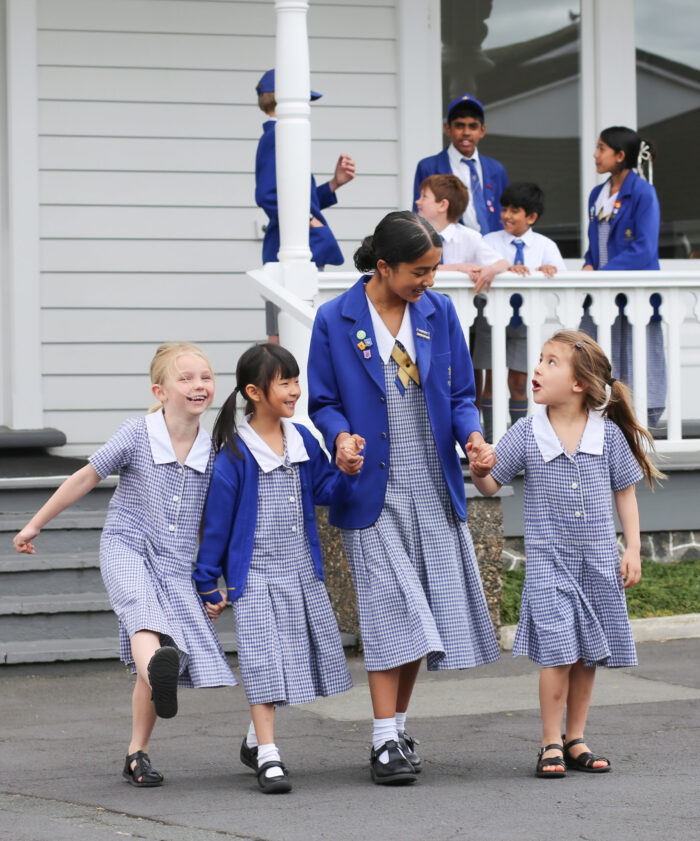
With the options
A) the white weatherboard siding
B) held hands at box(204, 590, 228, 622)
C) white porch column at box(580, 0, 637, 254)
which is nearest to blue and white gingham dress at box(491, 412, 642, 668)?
held hands at box(204, 590, 228, 622)

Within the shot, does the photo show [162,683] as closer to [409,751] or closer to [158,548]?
[158,548]

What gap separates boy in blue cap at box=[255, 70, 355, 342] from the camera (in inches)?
312

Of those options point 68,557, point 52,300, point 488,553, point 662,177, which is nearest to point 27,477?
point 68,557

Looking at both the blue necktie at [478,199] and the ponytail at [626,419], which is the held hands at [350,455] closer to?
the ponytail at [626,419]

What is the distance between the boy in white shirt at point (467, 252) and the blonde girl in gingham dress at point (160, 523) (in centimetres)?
293

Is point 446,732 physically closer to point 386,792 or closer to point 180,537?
point 386,792

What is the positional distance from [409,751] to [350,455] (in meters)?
1.02

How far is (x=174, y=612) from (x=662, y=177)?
20.7ft

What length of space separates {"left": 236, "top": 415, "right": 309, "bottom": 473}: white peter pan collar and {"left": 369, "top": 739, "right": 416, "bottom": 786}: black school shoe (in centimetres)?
95

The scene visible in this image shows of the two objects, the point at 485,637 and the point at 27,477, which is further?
the point at 27,477

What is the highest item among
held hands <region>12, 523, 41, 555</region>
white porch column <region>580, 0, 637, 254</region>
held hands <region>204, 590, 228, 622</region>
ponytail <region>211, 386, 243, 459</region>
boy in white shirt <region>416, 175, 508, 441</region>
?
white porch column <region>580, 0, 637, 254</region>

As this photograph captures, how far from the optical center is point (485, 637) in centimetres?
476

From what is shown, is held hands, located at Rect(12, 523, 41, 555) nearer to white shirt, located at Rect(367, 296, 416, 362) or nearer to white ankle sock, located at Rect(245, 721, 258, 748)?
white ankle sock, located at Rect(245, 721, 258, 748)

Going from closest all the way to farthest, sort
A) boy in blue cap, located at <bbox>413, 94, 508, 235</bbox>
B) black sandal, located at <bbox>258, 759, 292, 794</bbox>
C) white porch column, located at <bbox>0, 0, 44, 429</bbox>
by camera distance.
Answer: black sandal, located at <bbox>258, 759, 292, 794</bbox>, boy in blue cap, located at <bbox>413, 94, 508, 235</bbox>, white porch column, located at <bbox>0, 0, 44, 429</bbox>
